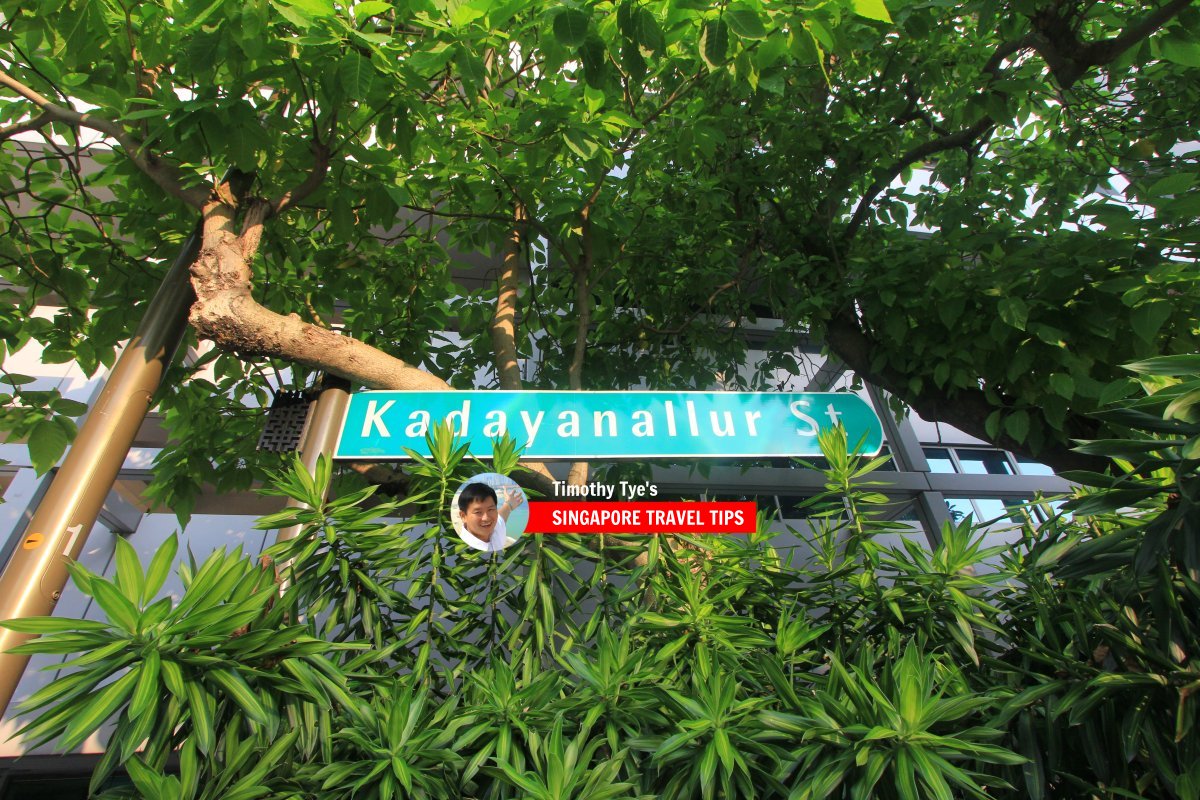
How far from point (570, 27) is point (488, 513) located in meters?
1.26

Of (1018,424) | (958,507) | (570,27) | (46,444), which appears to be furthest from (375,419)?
(958,507)

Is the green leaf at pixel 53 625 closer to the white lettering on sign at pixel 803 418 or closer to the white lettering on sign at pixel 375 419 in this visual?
the white lettering on sign at pixel 375 419

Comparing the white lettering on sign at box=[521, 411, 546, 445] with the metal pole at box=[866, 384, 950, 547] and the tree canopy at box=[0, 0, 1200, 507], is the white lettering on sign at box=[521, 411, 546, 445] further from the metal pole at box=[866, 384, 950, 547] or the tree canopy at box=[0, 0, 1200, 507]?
the metal pole at box=[866, 384, 950, 547]

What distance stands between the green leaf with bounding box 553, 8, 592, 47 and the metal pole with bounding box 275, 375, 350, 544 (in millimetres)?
1118

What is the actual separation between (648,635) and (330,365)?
121 centimetres

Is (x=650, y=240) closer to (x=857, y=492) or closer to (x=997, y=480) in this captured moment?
(x=857, y=492)

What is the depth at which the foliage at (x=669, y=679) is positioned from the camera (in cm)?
Result: 104

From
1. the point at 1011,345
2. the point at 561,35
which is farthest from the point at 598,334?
the point at 561,35

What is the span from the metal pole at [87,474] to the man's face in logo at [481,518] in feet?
2.79

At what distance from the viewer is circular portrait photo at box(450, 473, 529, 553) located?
1.38m

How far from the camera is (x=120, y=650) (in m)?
1.03

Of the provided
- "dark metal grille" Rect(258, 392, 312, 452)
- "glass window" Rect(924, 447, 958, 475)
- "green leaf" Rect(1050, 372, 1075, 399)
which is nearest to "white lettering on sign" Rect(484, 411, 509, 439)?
"dark metal grille" Rect(258, 392, 312, 452)

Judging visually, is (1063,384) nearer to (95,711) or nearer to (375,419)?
(375,419)

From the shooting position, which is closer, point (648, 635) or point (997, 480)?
point (648, 635)
